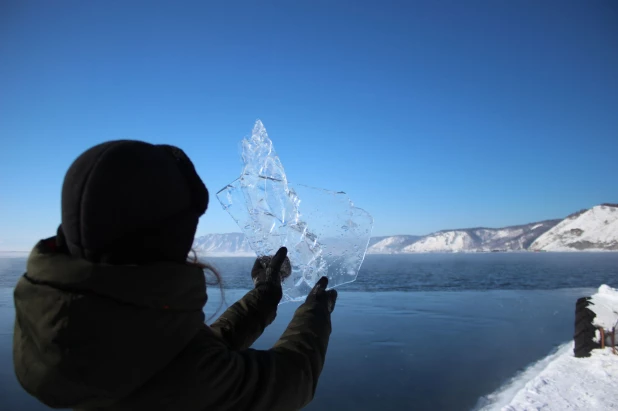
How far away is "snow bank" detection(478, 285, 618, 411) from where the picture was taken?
194 inches

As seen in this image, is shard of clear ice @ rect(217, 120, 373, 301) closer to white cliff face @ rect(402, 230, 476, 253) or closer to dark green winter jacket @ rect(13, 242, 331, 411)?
dark green winter jacket @ rect(13, 242, 331, 411)

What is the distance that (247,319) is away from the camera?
4.55 feet

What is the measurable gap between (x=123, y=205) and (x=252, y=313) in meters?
0.76

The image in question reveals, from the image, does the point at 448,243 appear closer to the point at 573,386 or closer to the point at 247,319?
the point at 573,386

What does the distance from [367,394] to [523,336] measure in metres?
5.69

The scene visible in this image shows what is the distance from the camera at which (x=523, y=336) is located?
914cm

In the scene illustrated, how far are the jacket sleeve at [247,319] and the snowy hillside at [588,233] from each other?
431 ft

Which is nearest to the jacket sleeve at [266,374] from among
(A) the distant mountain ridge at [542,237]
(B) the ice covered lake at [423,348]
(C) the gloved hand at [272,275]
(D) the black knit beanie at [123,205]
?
(D) the black knit beanie at [123,205]

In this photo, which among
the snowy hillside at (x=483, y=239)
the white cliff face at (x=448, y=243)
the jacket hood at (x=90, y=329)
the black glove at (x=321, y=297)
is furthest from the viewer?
the white cliff face at (x=448, y=243)

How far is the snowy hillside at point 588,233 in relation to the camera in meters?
108

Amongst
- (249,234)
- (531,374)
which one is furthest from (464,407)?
(249,234)

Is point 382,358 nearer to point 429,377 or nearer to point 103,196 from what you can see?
point 429,377

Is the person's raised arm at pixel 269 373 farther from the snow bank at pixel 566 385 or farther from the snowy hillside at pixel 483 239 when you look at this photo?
the snowy hillside at pixel 483 239

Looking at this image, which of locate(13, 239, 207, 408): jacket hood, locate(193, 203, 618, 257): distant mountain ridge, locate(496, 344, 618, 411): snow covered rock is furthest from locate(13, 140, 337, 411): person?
locate(193, 203, 618, 257): distant mountain ridge
